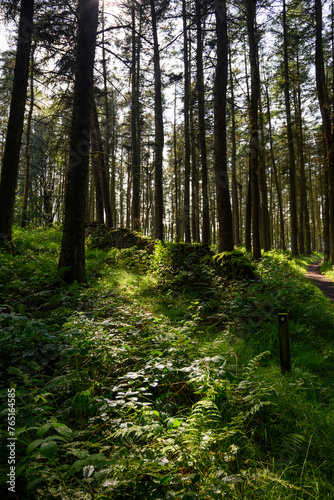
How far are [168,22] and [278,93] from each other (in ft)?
30.4

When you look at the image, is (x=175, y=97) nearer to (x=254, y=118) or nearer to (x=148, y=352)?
(x=254, y=118)

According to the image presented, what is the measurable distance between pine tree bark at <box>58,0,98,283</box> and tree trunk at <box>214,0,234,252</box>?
4216 millimetres

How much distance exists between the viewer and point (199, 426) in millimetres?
2346

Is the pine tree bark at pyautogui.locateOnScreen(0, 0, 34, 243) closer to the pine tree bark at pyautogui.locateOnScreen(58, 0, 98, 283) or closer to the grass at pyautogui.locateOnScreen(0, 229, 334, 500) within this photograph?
the grass at pyautogui.locateOnScreen(0, 229, 334, 500)

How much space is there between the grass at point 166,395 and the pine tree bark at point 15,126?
4.72ft

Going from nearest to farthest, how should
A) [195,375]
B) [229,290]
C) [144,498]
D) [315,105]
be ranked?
[144,498]
[195,375]
[229,290]
[315,105]

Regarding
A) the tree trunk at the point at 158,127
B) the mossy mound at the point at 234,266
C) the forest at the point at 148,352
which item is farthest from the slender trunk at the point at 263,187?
the mossy mound at the point at 234,266

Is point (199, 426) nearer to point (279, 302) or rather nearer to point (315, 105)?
point (279, 302)

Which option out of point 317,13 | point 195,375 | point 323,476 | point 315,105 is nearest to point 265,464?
point 323,476

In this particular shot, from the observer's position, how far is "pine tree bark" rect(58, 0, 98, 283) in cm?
614

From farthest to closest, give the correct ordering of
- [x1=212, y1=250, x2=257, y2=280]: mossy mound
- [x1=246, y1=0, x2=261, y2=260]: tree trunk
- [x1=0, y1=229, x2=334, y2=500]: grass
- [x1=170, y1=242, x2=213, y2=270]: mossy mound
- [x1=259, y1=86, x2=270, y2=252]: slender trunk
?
[x1=259, y1=86, x2=270, y2=252]: slender trunk → [x1=246, y1=0, x2=261, y2=260]: tree trunk → [x1=170, y1=242, x2=213, y2=270]: mossy mound → [x1=212, y1=250, x2=257, y2=280]: mossy mound → [x1=0, y1=229, x2=334, y2=500]: grass

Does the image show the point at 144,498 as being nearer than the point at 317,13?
Yes

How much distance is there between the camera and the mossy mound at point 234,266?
275 inches

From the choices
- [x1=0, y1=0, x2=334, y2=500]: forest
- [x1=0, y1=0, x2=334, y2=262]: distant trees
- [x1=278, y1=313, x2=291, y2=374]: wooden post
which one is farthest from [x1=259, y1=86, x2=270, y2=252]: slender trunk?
[x1=278, y1=313, x2=291, y2=374]: wooden post
